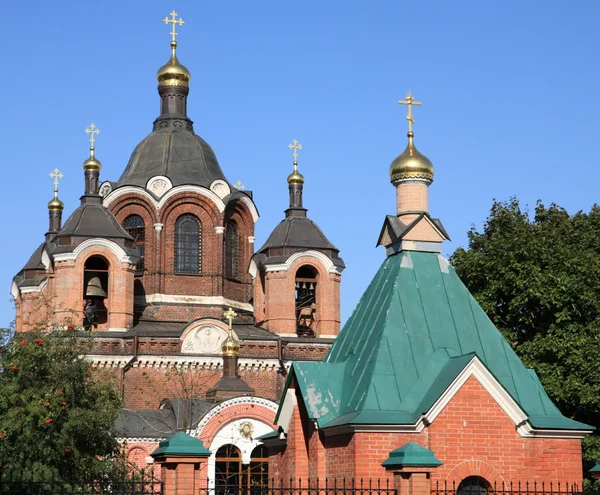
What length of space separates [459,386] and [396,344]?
1.11 metres

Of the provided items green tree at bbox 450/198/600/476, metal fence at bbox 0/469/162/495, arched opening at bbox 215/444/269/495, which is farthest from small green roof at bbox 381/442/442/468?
arched opening at bbox 215/444/269/495

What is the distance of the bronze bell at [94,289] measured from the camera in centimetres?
3219

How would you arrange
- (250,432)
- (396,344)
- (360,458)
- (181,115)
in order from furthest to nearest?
1. (181,115)
2. (250,432)
3. (396,344)
4. (360,458)

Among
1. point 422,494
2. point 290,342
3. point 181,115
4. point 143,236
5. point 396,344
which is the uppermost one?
point 181,115

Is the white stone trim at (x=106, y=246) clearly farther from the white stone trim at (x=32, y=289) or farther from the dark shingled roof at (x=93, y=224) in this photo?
the white stone trim at (x=32, y=289)

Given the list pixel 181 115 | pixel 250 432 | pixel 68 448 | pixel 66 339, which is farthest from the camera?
pixel 181 115

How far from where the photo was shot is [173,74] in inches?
1441

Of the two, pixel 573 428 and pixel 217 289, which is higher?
pixel 217 289

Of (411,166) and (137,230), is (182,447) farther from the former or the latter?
(137,230)

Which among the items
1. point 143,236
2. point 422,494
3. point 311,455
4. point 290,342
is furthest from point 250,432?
point 422,494

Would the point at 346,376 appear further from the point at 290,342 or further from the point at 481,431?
the point at 290,342

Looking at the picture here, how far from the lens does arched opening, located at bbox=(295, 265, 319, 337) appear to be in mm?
34188

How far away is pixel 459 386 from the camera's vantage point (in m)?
13.6

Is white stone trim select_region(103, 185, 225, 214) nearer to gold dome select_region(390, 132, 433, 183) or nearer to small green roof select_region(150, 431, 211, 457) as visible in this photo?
gold dome select_region(390, 132, 433, 183)
